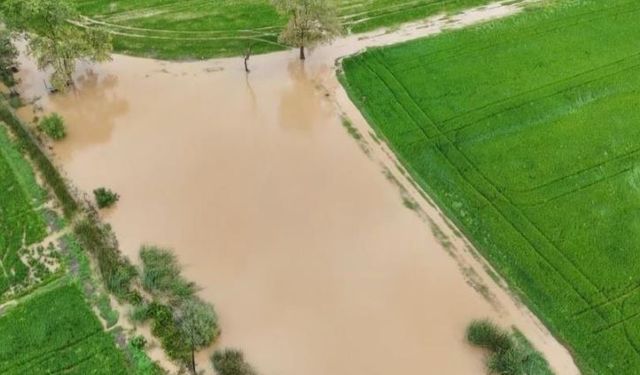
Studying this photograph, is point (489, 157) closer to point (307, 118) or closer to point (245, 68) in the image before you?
point (307, 118)

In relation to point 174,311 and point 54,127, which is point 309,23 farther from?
point 174,311

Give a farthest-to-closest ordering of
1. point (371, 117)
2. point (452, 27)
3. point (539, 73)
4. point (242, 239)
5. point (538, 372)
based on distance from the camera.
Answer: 1. point (452, 27)
2. point (539, 73)
3. point (371, 117)
4. point (242, 239)
5. point (538, 372)

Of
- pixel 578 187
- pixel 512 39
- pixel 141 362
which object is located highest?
pixel 512 39

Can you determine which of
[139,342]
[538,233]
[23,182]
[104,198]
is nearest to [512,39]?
[538,233]

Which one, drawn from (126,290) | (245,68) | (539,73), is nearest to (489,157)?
(539,73)

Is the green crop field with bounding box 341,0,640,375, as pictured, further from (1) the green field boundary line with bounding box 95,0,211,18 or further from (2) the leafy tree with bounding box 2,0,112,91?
(2) the leafy tree with bounding box 2,0,112,91

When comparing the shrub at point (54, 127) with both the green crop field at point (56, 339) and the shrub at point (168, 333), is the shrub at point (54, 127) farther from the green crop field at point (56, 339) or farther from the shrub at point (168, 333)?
the shrub at point (168, 333)
